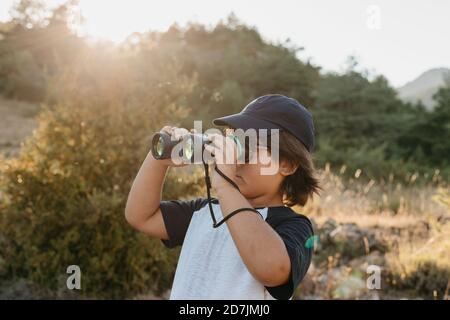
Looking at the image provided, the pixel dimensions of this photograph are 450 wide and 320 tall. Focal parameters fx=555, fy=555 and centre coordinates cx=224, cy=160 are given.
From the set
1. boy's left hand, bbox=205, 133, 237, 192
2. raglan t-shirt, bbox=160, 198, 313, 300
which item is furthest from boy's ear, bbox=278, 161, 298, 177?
boy's left hand, bbox=205, 133, 237, 192

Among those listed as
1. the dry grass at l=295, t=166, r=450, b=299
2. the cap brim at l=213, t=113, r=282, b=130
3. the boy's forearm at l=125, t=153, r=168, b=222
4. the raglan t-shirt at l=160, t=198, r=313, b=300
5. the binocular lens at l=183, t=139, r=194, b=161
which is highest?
the cap brim at l=213, t=113, r=282, b=130

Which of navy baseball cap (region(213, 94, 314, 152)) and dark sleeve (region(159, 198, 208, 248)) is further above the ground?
navy baseball cap (region(213, 94, 314, 152))

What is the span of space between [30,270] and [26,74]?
2104 centimetres

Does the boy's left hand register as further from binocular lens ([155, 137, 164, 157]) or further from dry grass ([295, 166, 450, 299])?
dry grass ([295, 166, 450, 299])

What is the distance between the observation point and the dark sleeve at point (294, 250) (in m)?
1.45

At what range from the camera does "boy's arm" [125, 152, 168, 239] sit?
1841 mm

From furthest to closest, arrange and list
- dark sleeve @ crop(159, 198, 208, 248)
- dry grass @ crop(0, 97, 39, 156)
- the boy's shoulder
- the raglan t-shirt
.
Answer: dry grass @ crop(0, 97, 39, 156)
dark sleeve @ crop(159, 198, 208, 248)
the boy's shoulder
the raglan t-shirt

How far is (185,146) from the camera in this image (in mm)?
1670

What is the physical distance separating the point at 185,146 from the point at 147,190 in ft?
0.87

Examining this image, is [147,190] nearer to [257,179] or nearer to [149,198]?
[149,198]

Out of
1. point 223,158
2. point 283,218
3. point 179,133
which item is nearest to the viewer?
point 223,158

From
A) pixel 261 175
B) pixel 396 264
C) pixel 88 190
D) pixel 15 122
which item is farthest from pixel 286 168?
pixel 15 122
